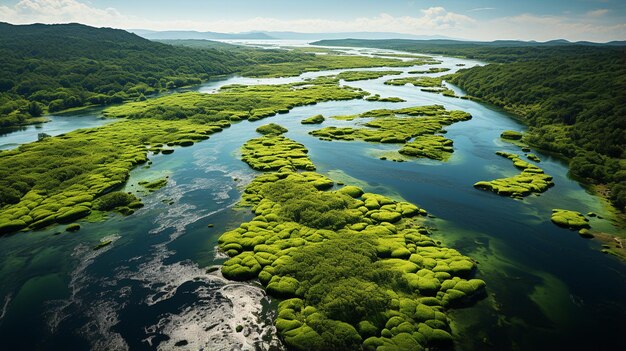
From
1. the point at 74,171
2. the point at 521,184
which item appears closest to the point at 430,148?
the point at 521,184

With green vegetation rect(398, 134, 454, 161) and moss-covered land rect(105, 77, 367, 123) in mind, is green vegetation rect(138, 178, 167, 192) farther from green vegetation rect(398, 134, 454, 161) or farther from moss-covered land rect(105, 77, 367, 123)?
green vegetation rect(398, 134, 454, 161)

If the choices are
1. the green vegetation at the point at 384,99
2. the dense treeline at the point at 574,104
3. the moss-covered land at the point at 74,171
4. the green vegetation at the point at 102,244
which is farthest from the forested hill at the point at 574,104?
the moss-covered land at the point at 74,171

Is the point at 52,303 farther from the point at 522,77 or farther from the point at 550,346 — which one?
the point at 522,77

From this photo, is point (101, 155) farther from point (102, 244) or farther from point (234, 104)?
point (234, 104)

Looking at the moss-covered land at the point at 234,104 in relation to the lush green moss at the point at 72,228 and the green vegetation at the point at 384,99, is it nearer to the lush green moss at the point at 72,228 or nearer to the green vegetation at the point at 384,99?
the green vegetation at the point at 384,99

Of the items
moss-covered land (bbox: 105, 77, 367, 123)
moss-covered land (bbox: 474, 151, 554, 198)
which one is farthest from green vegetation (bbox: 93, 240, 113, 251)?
moss-covered land (bbox: 105, 77, 367, 123)

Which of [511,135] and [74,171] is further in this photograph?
[511,135]
